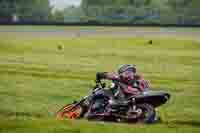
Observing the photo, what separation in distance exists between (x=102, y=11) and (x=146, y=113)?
8.81ft

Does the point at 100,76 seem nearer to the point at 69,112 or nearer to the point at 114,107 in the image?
the point at 114,107

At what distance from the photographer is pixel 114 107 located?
12.5 metres

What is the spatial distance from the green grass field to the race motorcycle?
0.14m

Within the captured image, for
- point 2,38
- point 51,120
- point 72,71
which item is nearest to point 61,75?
point 72,71

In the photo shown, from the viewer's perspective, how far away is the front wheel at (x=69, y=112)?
1273 centimetres

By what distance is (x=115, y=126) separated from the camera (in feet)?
40.2

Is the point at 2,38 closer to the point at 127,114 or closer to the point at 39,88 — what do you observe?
the point at 39,88

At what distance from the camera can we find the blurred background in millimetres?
13133

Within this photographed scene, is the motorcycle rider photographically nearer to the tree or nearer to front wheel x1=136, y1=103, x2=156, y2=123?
front wheel x1=136, y1=103, x2=156, y2=123

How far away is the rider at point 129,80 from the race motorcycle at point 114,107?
105 mm

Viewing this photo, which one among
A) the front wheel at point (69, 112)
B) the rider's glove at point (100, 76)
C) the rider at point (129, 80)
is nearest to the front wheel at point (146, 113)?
the rider at point (129, 80)

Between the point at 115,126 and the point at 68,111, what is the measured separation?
1067 millimetres

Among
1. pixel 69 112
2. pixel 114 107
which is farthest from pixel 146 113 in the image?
pixel 69 112

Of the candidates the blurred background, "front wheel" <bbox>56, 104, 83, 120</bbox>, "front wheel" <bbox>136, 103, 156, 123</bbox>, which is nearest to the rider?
"front wheel" <bbox>136, 103, 156, 123</bbox>
